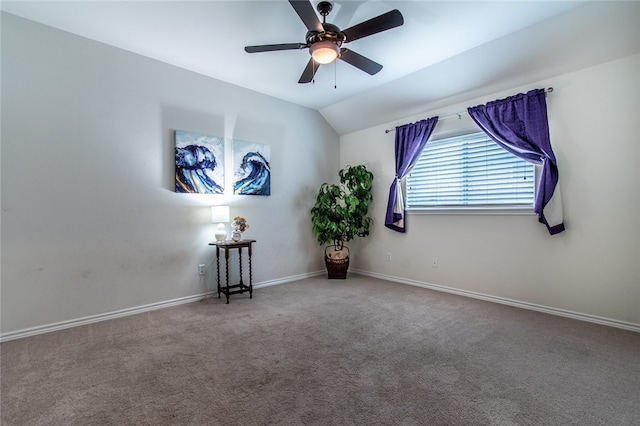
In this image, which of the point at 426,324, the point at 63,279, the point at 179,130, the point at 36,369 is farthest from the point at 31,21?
the point at 426,324

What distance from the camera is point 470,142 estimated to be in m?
3.67

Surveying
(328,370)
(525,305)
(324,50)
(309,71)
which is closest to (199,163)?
(309,71)

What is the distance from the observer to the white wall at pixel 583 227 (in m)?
2.60

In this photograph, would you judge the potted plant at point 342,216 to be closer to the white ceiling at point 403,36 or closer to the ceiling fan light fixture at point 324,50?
the white ceiling at point 403,36

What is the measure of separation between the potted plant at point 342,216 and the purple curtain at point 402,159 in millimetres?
437

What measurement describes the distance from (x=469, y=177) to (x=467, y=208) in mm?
407

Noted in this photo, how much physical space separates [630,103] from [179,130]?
15.1 feet

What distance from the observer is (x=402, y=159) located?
427cm

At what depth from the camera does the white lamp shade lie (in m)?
3.51

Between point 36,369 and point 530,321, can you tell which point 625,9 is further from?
point 36,369

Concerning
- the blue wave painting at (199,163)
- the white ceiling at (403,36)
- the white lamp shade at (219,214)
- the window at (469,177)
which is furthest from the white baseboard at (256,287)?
the white ceiling at (403,36)

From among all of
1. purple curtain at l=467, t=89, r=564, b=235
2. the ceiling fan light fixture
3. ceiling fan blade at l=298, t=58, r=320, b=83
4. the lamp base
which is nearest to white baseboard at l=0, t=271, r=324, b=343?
the lamp base

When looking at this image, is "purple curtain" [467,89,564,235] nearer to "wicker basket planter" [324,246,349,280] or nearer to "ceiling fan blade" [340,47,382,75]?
"ceiling fan blade" [340,47,382,75]

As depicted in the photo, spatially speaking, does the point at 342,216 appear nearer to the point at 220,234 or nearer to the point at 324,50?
the point at 220,234
